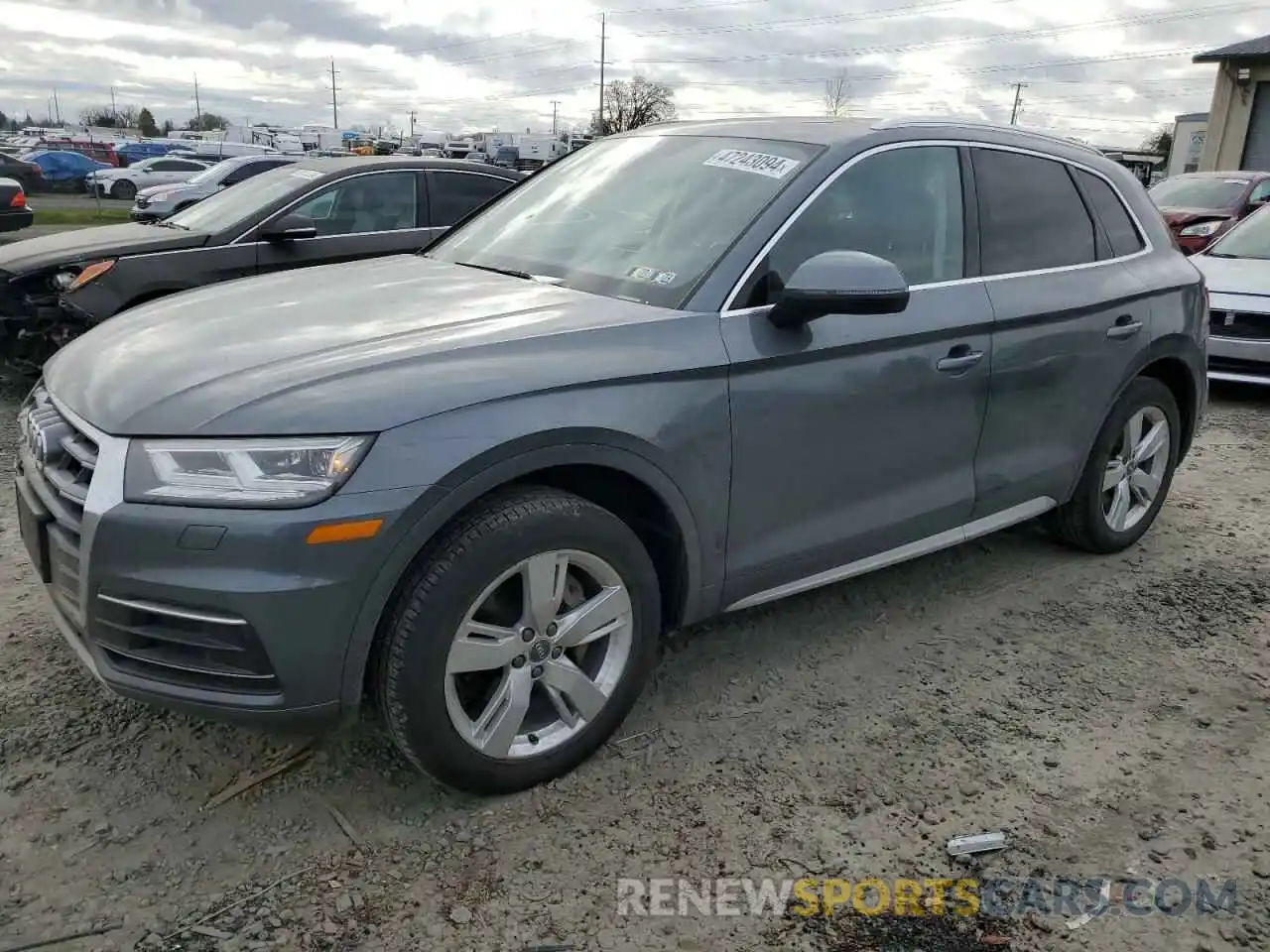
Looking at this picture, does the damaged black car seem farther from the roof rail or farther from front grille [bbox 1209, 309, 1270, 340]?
front grille [bbox 1209, 309, 1270, 340]

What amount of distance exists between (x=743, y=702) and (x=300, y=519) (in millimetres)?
1602

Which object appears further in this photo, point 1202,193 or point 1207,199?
point 1202,193

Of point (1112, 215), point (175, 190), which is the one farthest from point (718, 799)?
point (175, 190)

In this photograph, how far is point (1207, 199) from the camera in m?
13.4

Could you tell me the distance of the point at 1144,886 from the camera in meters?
2.47

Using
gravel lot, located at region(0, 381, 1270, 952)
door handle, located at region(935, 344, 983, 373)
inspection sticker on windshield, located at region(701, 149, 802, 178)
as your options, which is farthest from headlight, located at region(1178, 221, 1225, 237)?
inspection sticker on windshield, located at region(701, 149, 802, 178)

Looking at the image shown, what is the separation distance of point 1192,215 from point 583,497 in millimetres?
12554

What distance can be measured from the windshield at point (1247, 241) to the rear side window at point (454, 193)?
5.70 m

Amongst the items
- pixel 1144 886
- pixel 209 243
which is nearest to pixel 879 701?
pixel 1144 886

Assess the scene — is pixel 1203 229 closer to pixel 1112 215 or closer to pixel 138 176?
pixel 1112 215

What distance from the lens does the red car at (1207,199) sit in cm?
1248

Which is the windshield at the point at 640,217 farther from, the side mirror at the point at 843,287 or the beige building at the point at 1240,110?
the beige building at the point at 1240,110

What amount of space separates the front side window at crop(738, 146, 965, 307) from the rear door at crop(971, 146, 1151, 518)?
0.51 ft

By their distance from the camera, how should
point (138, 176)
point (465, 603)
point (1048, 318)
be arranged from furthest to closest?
point (138, 176)
point (1048, 318)
point (465, 603)
